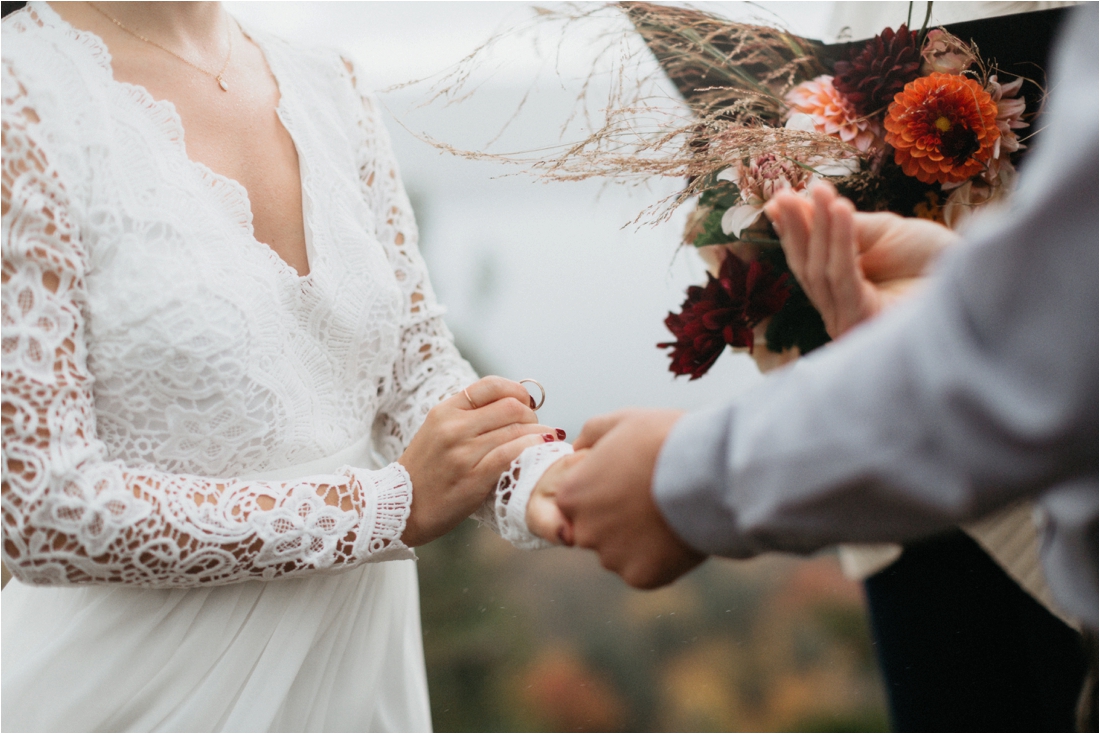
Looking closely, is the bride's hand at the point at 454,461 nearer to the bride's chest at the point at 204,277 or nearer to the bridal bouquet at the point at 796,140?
the bride's chest at the point at 204,277

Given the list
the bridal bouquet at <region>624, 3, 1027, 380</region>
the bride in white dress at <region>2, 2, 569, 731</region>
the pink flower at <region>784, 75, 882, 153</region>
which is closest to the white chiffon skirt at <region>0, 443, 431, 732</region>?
the bride in white dress at <region>2, 2, 569, 731</region>

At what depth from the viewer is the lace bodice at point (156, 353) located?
23.1 inches

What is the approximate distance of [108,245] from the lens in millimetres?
622

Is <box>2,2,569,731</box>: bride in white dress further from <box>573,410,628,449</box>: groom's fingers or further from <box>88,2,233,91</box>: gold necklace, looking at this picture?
<box>573,410,628,449</box>: groom's fingers

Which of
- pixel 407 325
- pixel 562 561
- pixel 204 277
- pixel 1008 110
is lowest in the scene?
pixel 562 561

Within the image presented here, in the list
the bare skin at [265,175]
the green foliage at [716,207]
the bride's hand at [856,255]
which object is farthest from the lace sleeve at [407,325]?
the bride's hand at [856,255]

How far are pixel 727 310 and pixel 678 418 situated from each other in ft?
1.08

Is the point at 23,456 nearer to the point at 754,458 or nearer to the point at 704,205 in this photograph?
the point at 754,458

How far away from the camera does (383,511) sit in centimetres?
71

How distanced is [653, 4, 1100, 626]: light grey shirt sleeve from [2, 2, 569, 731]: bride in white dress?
0.31 meters

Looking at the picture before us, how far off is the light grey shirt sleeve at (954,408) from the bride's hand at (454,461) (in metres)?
0.30

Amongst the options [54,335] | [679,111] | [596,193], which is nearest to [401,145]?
[596,193]

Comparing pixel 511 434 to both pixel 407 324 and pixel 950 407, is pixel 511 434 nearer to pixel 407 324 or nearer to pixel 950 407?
pixel 407 324

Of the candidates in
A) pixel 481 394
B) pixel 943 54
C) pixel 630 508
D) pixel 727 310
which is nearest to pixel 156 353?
pixel 481 394
